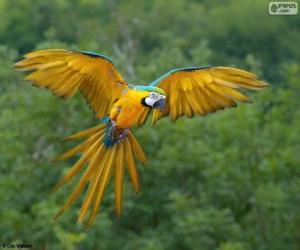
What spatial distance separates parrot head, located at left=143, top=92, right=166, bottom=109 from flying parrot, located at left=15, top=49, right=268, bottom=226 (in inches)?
2.4

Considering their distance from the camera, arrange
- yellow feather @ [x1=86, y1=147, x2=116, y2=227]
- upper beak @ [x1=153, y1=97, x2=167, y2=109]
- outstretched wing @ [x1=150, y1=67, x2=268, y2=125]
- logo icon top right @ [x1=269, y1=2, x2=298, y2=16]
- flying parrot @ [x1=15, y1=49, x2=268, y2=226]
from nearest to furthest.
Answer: upper beak @ [x1=153, y1=97, x2=167, y2=109] < flying parrot @ [x1=15, y1=49, x2=268, y2=226] < yellow feather @ [x1=86, y1=147, x2=116, y2=227] < outstretched wing @ [x1=150, y1=67, x2=268, y2=125] < logo icon top right @ [x1=269, y1=2, x2=298, y2=16]

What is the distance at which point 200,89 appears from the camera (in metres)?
6.08

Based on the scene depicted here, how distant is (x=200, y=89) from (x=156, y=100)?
2.50ft

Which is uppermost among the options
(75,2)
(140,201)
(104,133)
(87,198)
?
(75,2)

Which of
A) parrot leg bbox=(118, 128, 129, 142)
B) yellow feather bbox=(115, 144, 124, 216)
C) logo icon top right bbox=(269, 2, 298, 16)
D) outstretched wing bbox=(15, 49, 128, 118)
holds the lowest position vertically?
yellow feather bbox=(115, 144, 124, 216)

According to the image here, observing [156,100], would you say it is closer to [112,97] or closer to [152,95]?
[152,95]

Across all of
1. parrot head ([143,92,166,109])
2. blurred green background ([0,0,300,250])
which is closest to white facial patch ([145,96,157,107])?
parrot head ([143,92,166,109])

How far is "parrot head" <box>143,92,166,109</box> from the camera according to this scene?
5371 mm

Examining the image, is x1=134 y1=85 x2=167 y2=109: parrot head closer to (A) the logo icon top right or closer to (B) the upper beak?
(B) the upper beak

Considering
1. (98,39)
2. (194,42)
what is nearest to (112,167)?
(98,39)

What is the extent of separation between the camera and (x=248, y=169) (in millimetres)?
12852

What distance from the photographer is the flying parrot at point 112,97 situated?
5.65 meters

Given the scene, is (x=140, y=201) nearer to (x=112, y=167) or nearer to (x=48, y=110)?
(x=48, y=110)

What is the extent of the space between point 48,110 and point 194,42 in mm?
19905
